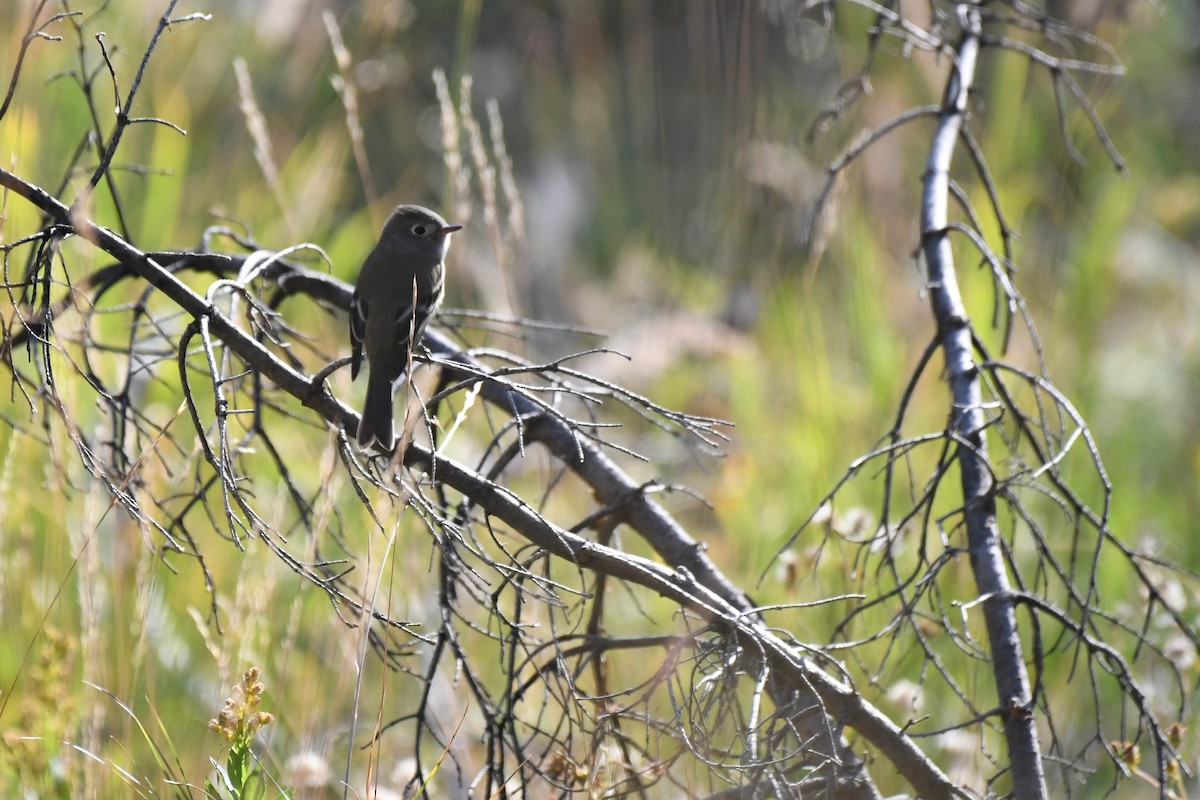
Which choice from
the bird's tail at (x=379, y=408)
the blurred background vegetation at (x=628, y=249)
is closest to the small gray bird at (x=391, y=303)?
the bird's tail at (x=379, y=408)

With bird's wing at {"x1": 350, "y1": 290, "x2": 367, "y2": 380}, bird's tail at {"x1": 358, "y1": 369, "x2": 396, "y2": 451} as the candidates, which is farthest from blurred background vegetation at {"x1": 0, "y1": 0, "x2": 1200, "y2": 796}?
bird's tail at {"x1": 358, "y1": 369, "x2": 396, "y2": 451}

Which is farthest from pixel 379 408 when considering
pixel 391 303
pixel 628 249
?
pixel 628 249

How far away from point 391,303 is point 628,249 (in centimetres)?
383

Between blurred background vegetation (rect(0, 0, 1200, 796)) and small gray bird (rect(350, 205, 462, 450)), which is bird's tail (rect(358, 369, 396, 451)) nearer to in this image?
small gray bird (rect(350, 205, 462, 450))

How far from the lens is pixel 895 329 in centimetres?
434

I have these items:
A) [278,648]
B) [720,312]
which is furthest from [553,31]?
[278,648]

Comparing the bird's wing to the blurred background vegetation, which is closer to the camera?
the bird's wing

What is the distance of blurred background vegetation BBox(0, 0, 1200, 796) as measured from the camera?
2439 mm

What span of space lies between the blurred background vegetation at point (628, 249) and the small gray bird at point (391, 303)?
168mm

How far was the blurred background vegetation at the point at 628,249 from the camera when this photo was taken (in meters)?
2.44

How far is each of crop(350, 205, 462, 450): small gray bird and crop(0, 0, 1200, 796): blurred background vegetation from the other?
0.55ft

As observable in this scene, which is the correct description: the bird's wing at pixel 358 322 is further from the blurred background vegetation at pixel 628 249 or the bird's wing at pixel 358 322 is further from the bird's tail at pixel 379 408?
the blurred background vegetation at pixel 628 249

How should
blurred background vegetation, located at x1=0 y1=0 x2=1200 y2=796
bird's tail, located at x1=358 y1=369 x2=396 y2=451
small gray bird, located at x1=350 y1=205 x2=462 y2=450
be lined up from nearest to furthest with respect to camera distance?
1. bird's tail, located at x1=358 y1=369 x2=396 y2=451
2. small gray bird, located at x1=350 y1=205 x2=462 y2=450
3. blurred background vegetation, located at x1=0 y1=0 x2=1200 y2=796

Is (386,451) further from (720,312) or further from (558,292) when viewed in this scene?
(558,292)
